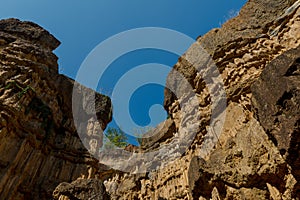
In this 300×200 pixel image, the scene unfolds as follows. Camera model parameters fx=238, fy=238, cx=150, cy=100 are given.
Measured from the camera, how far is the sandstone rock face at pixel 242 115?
12.9 ft

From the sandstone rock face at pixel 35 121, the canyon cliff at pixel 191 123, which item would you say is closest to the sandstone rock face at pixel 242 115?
the canyon cliff at pixel 191 123

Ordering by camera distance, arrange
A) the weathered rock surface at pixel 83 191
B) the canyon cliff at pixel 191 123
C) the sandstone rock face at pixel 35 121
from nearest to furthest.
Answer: the canyon cliff at pixel 191 123 < the weathered rock surface at pixel 83 191 < the sandstone rock face at pixel 35 121

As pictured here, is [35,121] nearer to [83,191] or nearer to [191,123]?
[83,191]

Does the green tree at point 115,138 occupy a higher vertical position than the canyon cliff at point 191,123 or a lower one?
higher

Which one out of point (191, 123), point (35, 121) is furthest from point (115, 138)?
point (191, 123)

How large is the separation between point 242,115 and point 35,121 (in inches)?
629

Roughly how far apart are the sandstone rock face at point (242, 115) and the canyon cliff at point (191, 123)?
3 cm

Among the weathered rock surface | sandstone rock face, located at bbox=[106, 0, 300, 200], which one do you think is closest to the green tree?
sandstone rock face, located at bbox=[106, 0, 300, 200]

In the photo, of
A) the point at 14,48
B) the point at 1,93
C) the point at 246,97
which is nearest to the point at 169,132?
the point at 246,97

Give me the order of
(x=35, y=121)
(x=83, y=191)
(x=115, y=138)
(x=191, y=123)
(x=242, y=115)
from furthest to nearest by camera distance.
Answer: (x=115, y=138) → (x=35, y=121) → (x=191, y=123) → (x=83, y=191) → (x=242, y=115)

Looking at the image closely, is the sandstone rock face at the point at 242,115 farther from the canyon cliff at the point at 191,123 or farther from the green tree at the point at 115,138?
A: the green tree at the point at 115,138

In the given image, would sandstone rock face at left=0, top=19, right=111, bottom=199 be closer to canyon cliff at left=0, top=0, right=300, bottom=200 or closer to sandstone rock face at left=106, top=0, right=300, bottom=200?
canyon cliff at left=0, top=0, right=300, bottom=200

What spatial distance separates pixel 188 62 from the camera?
39.0ft

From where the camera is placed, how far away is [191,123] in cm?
1095
